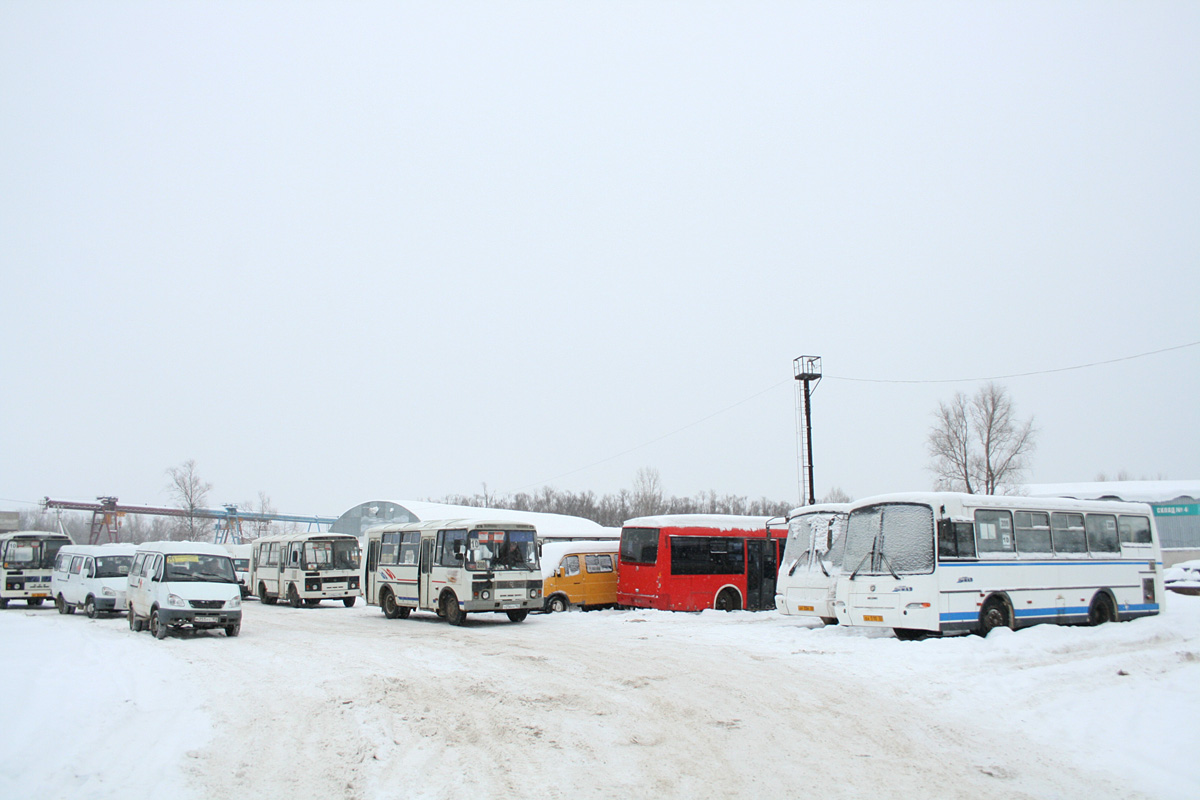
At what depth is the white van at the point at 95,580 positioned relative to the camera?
2483 centimetres

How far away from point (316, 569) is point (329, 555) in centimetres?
67

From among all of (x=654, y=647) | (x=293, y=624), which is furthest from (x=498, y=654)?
(x=293, y=624)

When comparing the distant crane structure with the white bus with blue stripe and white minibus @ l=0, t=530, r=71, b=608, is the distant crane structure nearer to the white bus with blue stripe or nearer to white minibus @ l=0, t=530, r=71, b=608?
white minibus @ l=0, t=530, r=71, b=608

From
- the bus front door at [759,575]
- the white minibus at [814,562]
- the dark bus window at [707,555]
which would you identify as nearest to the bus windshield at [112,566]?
the dark bus window at [707,555]

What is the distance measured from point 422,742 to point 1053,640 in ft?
42.3

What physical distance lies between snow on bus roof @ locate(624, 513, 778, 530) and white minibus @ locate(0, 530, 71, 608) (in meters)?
21.7

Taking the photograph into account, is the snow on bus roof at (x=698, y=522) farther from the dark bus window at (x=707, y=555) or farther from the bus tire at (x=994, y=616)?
the bus tire at (x=994, y=616)

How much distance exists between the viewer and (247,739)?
898 cm

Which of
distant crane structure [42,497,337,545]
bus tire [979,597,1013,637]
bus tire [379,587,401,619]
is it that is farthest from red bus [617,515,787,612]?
distant crane structure [42,497,337,545]

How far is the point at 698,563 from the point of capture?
25.1m

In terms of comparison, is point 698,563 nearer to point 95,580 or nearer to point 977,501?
point 977,501

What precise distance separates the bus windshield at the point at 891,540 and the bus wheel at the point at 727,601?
8.30 meters

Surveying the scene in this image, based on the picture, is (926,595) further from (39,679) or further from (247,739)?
(39,679)

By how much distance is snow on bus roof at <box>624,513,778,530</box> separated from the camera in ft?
81.9
